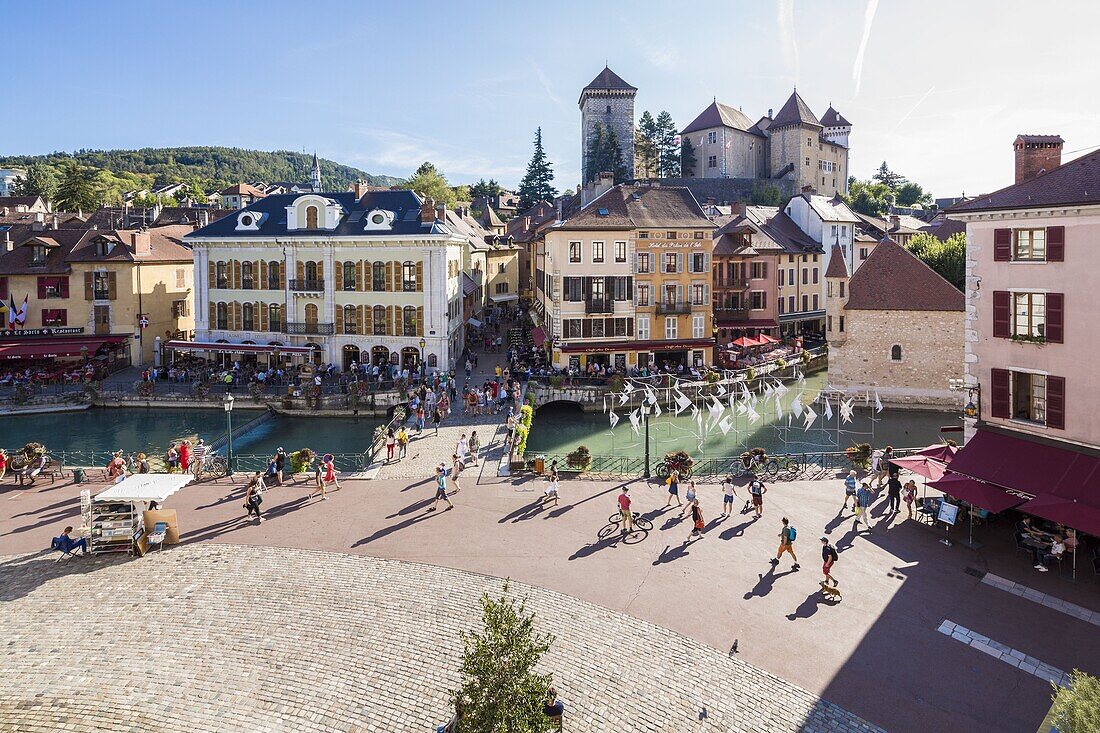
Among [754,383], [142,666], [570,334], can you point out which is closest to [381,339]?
[570,334]

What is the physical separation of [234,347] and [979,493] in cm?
3982

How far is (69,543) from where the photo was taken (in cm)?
1853

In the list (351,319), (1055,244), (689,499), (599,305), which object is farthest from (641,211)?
(689,499)

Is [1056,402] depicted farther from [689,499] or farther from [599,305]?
[599,305]

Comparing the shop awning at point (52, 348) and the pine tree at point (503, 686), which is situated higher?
Result: the shop awning at point (52, 348)

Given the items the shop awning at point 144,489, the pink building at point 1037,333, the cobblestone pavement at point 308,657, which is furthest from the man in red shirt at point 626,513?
the shop awning at point 144,489

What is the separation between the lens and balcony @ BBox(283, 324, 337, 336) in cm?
4478

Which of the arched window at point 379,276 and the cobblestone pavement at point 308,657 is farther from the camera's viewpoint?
the arched window at point 379,276

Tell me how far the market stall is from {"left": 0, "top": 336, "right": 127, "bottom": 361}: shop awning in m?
32.2

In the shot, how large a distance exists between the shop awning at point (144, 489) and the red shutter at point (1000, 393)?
2275 cm

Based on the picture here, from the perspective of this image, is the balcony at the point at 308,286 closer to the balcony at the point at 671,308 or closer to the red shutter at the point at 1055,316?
the balcony at the point at 671,308

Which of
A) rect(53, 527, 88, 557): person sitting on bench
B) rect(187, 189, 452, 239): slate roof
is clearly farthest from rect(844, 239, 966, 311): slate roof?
rect(53, 527, 88, 557): person sitting on bench

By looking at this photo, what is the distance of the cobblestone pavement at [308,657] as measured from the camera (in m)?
12.1

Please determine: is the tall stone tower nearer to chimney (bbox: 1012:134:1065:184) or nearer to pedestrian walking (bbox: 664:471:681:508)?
chimney (bbox: 1012:134:1065:184)
